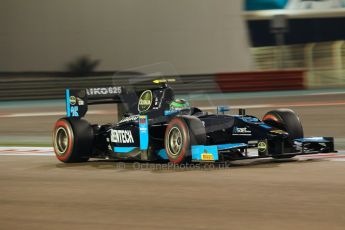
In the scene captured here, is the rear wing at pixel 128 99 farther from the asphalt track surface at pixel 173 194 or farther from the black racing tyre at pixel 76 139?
the asphalt track surface at pixel 173 194

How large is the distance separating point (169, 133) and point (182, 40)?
19.1m

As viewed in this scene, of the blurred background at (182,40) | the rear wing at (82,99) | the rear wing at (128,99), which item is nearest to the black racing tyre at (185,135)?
the rear wing at (128,99)

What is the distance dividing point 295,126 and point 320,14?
19.2m

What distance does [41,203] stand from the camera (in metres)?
6.88

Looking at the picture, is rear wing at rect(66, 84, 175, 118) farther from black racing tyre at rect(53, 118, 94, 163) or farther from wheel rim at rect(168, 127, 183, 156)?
wheel rim at rect(168, 127, 183, 156)

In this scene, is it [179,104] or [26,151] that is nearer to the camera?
[179,104]

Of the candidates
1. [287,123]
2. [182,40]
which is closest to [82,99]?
[287,123]

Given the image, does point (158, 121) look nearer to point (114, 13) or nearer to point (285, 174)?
point (285, 174)

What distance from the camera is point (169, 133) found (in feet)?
29.4

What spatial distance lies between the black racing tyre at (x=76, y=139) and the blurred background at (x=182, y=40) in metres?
16.1

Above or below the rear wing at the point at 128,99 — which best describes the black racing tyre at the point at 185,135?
below

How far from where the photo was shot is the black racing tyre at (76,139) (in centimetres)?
986

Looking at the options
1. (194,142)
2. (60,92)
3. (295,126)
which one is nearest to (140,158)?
(194,142)

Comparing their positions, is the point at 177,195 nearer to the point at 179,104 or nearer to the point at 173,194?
the point at 173,194
